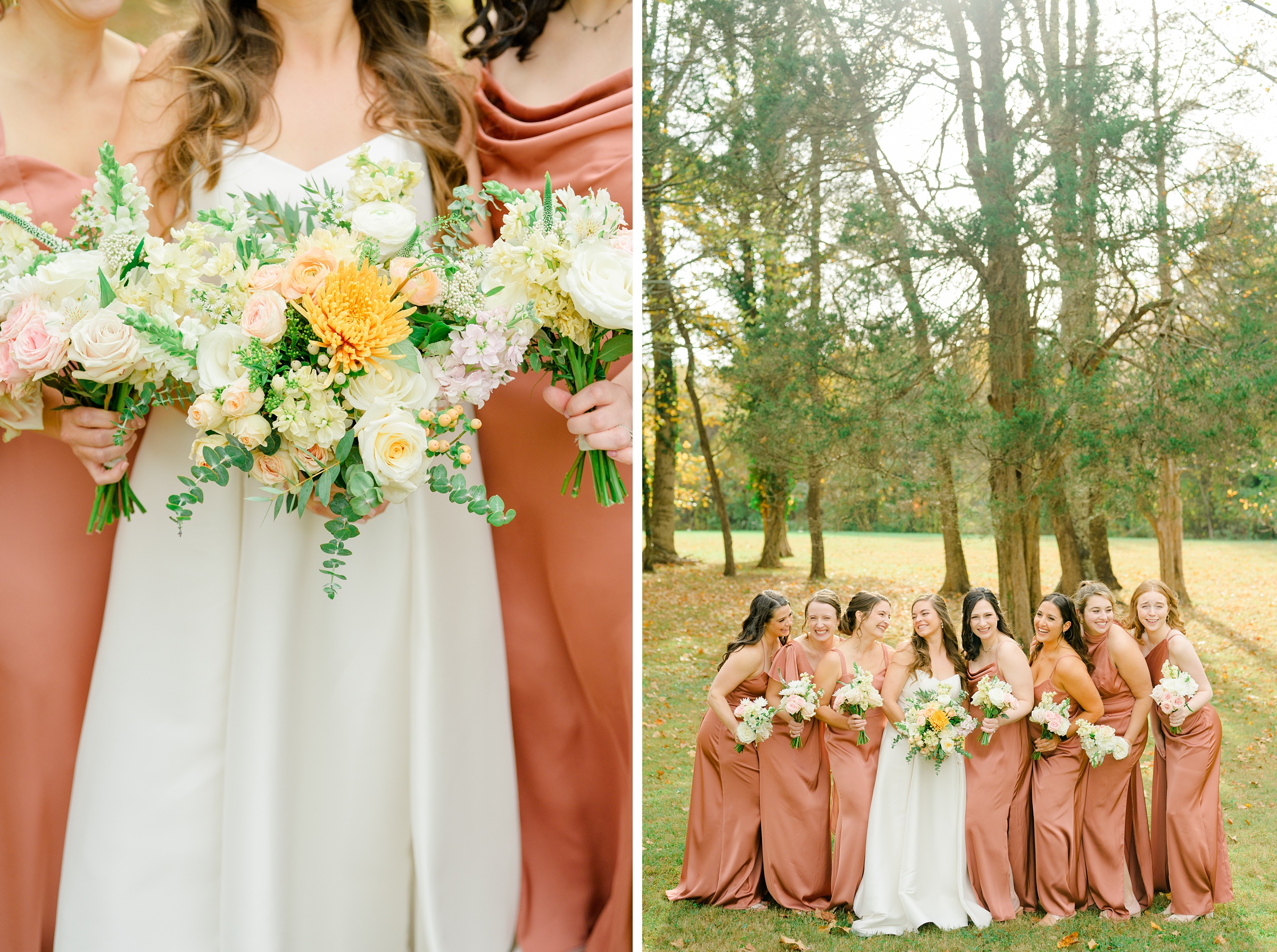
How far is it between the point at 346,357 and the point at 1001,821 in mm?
2205

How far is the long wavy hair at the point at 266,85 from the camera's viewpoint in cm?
198

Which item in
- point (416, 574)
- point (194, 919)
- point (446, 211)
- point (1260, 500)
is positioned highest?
point (446, 211)

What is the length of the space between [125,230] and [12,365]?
323mm

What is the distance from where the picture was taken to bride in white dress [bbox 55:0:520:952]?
1910 mm

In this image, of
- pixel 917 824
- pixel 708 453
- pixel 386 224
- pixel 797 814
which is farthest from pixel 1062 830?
pixel 386 224

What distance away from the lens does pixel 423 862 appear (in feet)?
6.56

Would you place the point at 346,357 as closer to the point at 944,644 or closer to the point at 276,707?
the point at 276,707

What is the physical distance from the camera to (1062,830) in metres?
2.50

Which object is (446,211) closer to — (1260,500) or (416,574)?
(416,574)

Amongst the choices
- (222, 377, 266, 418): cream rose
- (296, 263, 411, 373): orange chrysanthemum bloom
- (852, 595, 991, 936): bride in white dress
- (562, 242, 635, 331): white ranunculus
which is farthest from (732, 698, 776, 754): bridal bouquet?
(222, 377, 266, 418): cream rose

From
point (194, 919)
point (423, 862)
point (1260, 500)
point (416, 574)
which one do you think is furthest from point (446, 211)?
point (1260, 500)

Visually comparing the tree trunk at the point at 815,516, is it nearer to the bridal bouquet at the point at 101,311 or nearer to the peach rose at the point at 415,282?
the peach rose at the point at 415,282

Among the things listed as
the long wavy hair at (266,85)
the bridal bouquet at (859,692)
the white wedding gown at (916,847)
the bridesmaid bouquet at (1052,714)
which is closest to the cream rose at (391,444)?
the long wavy hair at (266,85)

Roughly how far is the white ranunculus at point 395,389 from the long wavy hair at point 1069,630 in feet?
5.81
